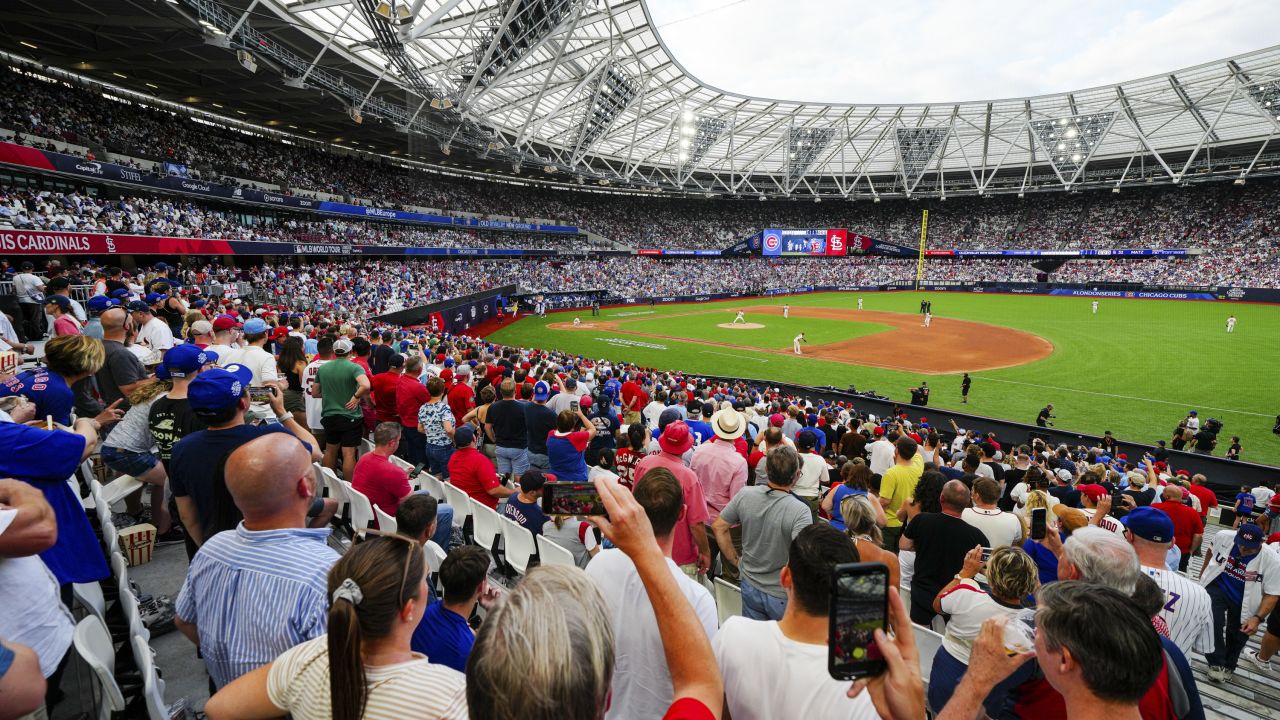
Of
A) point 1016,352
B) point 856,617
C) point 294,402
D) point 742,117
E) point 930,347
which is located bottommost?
point 294,402

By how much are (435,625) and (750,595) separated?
8.02 ft

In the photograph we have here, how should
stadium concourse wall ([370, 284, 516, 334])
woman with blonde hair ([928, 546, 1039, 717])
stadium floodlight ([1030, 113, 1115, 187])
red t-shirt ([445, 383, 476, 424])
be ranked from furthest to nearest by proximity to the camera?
stadium floodlight ([1030, 113, 1115, 187])
stadium concourse wall ([370, 284, 516, 334])
red t-shirt ([445, 383, 476, 424])
woman with blonde hair ([928, 546, 1039, 717])

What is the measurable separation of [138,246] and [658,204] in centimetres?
6370

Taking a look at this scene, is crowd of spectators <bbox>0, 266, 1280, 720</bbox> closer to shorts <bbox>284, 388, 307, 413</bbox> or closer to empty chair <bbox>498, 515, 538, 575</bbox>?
empty chair <bbox>498, 515, 538, 575</bbox>

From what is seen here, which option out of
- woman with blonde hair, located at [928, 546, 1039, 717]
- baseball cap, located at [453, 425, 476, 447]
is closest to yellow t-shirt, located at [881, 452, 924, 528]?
woman with blonde hair, located at [928, 546, 1039, 717]

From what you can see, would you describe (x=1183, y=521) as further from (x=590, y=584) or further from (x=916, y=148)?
(x=916, y=148)

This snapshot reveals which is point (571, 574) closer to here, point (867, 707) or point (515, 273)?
point (867, 707)

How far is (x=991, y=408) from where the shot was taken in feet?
66.0

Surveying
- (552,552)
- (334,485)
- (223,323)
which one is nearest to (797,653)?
(552,552)

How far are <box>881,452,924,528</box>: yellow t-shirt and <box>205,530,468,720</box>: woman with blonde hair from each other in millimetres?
5676

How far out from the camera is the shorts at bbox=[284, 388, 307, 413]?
8.27 metres

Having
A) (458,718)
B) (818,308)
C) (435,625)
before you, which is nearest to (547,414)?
(435,625)

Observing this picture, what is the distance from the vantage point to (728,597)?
4836 mm

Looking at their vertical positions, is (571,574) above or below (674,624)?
above
